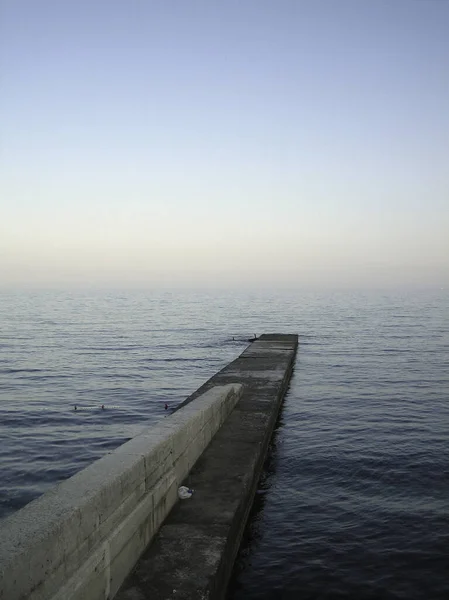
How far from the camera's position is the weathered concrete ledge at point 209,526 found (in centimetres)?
613

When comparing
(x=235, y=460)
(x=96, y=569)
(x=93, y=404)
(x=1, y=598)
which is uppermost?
(x=1, y=598)

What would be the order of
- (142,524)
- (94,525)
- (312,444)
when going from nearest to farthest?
1. (94,525)
2. (142,524)
3. (312,444)

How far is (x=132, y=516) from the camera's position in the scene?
6.39 metres

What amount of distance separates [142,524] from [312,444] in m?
9.35

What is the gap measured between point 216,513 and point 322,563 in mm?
2095

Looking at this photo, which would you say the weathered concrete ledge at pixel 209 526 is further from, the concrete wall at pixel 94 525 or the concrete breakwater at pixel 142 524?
the concrete wall at pixel 94 525

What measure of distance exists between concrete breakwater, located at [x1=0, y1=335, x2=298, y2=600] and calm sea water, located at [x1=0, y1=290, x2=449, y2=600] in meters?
1.14

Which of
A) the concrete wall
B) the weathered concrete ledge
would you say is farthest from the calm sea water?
the concrete wall

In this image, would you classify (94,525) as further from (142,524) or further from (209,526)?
(209,526)

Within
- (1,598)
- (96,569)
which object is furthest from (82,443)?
(1,598)

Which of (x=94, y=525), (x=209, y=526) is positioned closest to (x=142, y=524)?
(x=209, y=526)

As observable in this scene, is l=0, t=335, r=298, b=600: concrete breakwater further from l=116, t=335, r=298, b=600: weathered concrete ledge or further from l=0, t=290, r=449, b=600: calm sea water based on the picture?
l=0, t=290, r=449, b=600: calm sea water

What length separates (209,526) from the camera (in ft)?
25.2

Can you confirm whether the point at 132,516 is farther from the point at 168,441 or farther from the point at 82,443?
the point at 82,443
